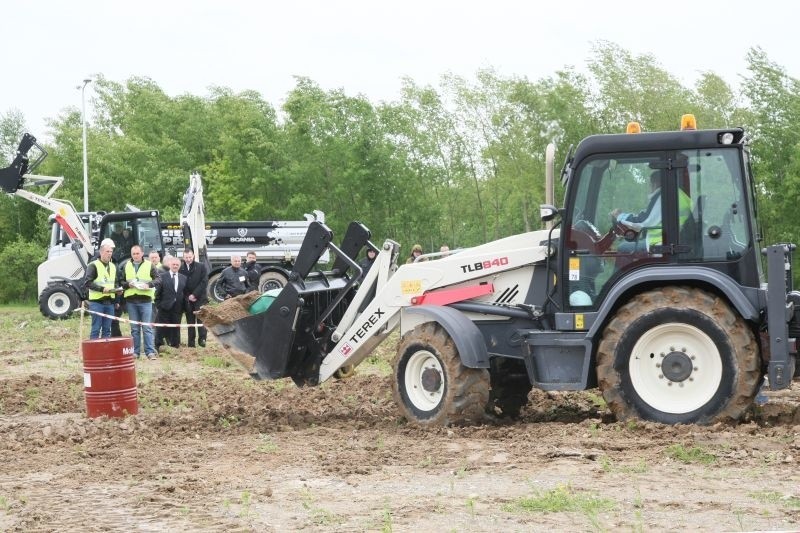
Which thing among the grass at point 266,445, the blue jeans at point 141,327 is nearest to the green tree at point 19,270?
the blue jeans at point 141,327

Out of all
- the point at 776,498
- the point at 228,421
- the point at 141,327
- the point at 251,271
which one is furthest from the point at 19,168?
the point at 776,498

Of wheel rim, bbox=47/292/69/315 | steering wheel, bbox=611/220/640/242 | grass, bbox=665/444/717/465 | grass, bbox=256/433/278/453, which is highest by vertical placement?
steering wheel, bbox=611/220/640/242

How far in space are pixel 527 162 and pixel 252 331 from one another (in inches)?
1129

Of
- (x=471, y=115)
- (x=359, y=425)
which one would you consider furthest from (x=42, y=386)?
(x=471, y=115)

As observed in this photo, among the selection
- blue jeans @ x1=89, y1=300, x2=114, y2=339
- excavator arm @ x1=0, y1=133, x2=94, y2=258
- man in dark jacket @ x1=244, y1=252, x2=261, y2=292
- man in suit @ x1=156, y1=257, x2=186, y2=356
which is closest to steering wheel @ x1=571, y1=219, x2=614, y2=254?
blue jeans @ x1=89, y1=300, x2=114, y2=339

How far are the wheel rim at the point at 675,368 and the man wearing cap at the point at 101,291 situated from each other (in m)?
9.61

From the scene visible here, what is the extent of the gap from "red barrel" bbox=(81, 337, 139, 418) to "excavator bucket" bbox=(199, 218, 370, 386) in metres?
1.15

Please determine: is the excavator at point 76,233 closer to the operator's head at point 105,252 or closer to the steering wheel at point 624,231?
the operator's head at point 105,252

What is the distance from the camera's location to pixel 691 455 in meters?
7.97

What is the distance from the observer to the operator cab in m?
9.17

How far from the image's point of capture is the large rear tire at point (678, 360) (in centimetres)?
888

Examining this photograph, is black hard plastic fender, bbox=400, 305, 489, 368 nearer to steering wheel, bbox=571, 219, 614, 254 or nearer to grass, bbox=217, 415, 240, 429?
steering wheel, bbox=571, 219, 614, 254

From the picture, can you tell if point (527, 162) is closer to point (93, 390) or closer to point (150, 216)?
point (150, 216)

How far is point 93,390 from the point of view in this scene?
1154cm
